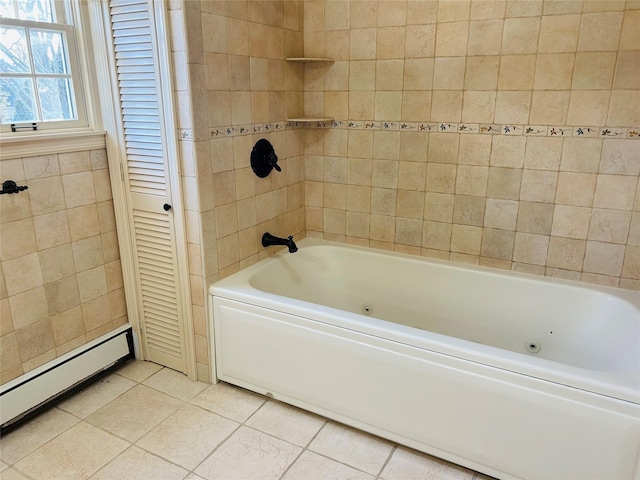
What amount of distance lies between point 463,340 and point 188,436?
49.2 inches

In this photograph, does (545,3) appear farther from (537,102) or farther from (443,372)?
(443,372)

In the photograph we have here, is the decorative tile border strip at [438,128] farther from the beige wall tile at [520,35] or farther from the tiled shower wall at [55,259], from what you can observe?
the tiled shower wall at [55,259]

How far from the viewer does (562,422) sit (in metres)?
1.58

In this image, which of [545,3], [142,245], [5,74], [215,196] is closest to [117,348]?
[142,245]

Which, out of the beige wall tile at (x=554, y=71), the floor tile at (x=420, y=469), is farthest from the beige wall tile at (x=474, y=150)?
the floor tile at (x=420, y=469)

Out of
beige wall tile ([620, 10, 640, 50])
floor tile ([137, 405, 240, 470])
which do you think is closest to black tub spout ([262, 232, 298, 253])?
floor tile ([137, 405, 240, 470])

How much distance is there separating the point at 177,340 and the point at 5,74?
4.70 ft

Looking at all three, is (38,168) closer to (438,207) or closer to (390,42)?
(390,42)

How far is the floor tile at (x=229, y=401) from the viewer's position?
7.14ft

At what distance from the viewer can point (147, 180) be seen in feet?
7.38

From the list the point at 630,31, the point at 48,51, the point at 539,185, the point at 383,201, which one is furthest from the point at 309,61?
the point at 630,31

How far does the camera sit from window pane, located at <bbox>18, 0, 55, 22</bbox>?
193cm

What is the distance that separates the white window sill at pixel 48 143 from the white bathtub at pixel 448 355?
0.91m

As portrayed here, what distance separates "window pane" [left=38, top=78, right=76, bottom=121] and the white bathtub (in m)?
1.07
